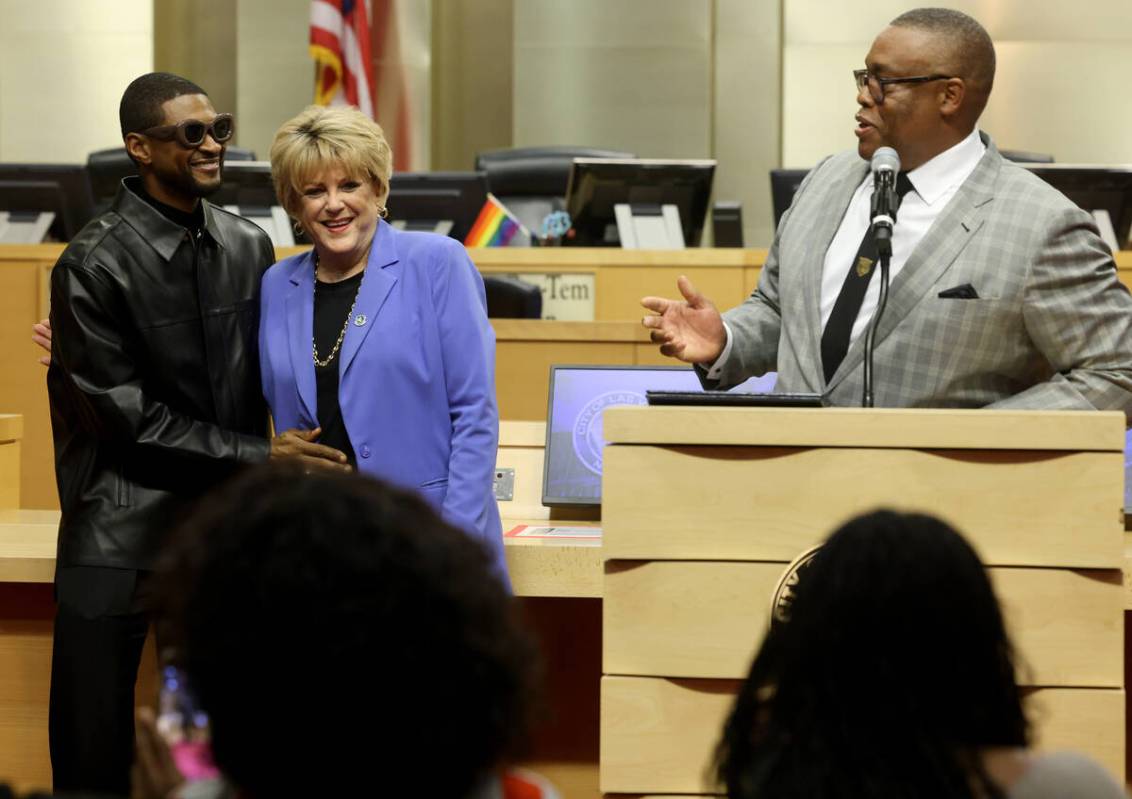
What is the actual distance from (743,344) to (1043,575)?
29.6 inches

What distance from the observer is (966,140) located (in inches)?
102

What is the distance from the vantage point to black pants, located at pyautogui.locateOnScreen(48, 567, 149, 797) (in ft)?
8.20

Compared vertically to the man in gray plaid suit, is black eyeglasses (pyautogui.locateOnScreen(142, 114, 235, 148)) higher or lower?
higher

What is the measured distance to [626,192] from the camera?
610 centimetres

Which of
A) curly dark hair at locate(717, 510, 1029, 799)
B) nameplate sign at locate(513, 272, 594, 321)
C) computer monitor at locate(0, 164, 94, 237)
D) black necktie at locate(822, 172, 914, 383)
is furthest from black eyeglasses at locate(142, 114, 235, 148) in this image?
computer monitor at locate(0, 164, 94, 237)

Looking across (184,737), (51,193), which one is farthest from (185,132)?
(51,193)

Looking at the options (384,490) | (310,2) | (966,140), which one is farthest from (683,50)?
(384,490)

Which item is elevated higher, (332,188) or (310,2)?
(310,2)

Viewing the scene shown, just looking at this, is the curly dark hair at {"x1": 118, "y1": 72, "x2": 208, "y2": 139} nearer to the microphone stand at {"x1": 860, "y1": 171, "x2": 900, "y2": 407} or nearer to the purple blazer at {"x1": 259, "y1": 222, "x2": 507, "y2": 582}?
the purple blazer at {"x1": 259, "y1": 222, "x2": 507, "y2": 582}

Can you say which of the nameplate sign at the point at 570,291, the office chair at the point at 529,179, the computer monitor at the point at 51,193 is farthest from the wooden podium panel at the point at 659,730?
the office chair at the point at 529,179

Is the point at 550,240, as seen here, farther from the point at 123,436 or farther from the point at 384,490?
the point at 384,490

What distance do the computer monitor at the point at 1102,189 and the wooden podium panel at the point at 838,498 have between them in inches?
164

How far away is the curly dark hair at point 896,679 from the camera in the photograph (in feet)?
3.76

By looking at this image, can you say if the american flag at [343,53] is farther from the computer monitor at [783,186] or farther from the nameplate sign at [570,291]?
the nameplate sign at [570,291]
